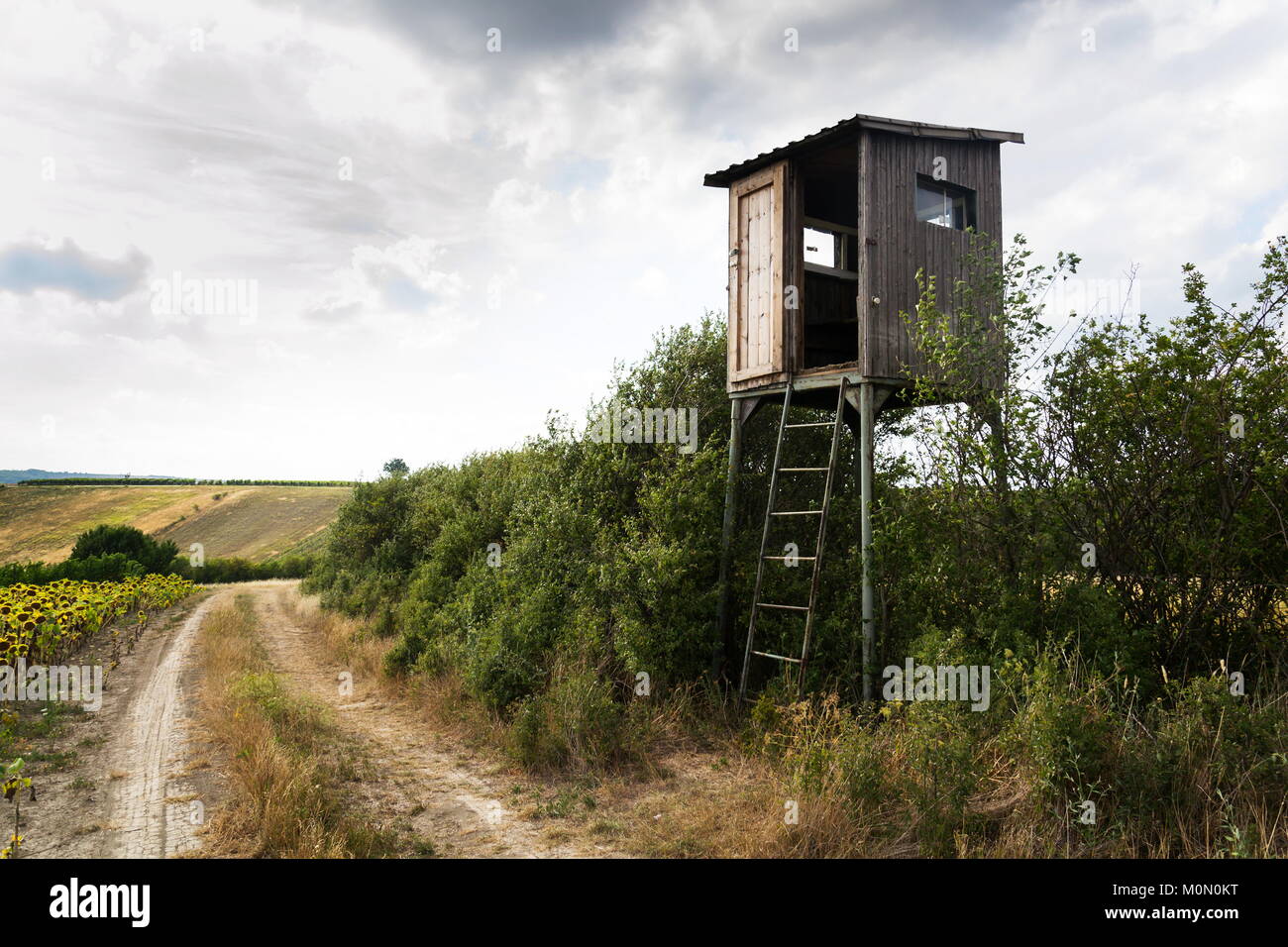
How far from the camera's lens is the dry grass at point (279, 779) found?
19.3 feet

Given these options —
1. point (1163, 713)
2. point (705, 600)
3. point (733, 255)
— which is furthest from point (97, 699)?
point (1163, 713)

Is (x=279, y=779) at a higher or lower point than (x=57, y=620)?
lower

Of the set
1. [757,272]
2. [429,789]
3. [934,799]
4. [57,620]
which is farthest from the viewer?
[57,620]

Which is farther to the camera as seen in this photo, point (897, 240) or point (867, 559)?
point (897, 240)

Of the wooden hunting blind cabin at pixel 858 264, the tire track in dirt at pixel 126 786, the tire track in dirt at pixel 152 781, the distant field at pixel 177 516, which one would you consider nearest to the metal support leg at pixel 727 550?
the wooden hunting blind cabin at pixel 858 264

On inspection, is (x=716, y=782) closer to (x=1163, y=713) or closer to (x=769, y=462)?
(x=1163, y=713)

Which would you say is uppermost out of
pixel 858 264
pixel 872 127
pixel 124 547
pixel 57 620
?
pixel 872 127

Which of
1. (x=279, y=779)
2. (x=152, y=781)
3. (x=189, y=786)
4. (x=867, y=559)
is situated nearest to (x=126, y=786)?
(x=152, y=781)

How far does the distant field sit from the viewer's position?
57.8 m

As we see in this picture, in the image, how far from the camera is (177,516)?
225ft

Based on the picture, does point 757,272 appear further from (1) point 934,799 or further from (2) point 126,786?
(2) point 126,786

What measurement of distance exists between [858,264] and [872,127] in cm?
182

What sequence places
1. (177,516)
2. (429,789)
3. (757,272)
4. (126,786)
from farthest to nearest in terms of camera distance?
(177,516) → (757,272) → (429,789) → (126,786)

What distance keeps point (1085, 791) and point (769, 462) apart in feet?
24.4
